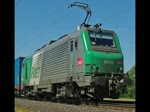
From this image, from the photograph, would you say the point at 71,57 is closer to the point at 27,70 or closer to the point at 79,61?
the point at 79,61

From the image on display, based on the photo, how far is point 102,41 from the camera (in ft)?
46.4

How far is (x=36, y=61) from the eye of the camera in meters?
21.2

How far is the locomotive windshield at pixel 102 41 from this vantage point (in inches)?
544

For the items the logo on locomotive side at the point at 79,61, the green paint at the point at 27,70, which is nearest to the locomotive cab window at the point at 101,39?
the logo on locomotive side at the point at 79,61

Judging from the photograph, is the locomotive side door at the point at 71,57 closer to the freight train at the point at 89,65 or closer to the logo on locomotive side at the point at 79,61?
the freight train at the point at 89,65

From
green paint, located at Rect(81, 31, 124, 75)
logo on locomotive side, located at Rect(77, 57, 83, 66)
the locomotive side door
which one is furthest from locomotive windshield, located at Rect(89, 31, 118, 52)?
the locomotive side door

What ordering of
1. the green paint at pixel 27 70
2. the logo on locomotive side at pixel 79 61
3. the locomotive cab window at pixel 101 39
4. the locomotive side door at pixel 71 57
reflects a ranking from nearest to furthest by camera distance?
the logo on locomotive side at pixel 79 61 < the locomotive cab window at pixel 101 39 < the locomotive side door at pixel 71 57 < the green paint at pixel 27 70

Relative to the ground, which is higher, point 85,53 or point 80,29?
point 80,29

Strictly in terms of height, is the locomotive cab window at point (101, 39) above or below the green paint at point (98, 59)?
above
